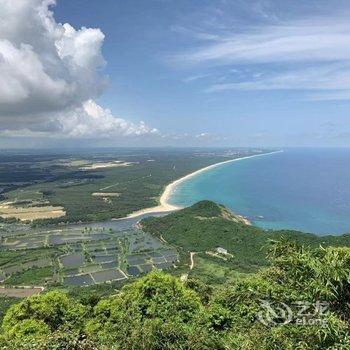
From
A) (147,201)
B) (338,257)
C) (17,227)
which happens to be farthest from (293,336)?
(147,201)

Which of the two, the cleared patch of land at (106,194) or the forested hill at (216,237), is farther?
the cleared patch of land at (106,194)

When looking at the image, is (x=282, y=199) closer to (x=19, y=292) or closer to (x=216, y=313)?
(x=19, y=292)

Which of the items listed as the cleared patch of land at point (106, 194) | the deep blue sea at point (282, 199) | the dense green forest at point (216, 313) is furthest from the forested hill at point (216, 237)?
the cleared patch of land at point (106, 194)

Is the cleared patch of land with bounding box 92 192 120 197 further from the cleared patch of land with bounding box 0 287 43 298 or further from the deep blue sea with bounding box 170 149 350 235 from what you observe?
the cleared patch of land with bounding box 0 287 43 298

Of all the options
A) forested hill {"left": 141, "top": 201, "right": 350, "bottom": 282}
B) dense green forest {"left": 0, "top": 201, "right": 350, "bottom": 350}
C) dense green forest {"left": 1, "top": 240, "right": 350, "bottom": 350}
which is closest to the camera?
dense green forest {"left": 1, "top": 240, "right": 350, "bottom": 350}

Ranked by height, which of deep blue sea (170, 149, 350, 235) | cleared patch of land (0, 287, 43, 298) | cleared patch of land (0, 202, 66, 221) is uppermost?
cleared patch of land (0, 287, 43, 298)

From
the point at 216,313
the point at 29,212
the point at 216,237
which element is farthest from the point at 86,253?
the point at 216,313

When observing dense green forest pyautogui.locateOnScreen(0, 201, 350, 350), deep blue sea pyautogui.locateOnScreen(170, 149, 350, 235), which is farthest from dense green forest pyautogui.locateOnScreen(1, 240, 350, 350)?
deep blue sea pyautogui.locateOnScreen(170, 149, 350, 235)

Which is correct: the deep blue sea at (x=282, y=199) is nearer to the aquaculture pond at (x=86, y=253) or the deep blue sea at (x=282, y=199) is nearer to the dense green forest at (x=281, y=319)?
the aquaculture pond at (x=86, y=253)
